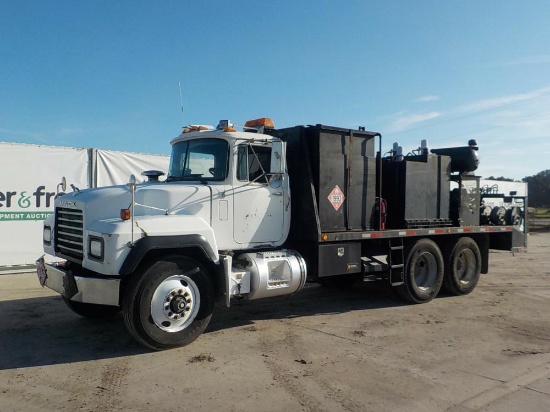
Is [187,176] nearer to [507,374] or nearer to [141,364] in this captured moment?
[141,364]

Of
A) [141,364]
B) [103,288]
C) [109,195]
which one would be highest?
[109,195]

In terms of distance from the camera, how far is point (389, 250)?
27.0 ft

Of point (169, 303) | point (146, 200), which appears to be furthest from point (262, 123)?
point (169, 303)

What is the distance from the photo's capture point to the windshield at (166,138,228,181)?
650cm

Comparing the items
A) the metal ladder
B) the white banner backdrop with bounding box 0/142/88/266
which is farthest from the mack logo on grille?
the white banner backdrop with bounding box 0/142/88/266

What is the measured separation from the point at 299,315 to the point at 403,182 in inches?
120

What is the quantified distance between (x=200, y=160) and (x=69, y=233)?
6.49ft

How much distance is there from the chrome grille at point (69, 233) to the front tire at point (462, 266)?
6734mm

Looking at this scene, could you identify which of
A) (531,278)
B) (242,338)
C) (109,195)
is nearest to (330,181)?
(242,338)

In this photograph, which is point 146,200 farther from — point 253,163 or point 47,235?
point 47,235

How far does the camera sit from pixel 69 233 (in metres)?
5.94

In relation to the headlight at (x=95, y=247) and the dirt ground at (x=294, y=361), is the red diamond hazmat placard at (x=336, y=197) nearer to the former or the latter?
the dirt ground at (x=294, y=361)

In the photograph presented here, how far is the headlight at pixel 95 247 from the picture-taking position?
203 inches

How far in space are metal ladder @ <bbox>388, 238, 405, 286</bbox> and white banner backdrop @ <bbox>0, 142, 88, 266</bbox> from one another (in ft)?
26.1
